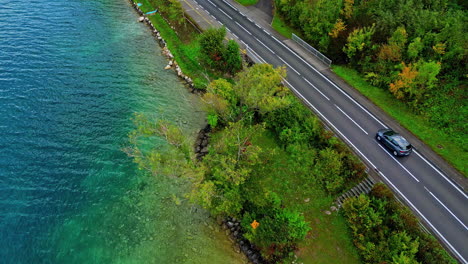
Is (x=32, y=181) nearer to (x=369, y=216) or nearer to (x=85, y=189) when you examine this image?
(x=85, y=189)

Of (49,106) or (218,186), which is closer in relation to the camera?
(218,186)

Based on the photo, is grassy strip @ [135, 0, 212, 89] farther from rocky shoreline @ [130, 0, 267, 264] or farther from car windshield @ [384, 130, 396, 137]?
car windshield @ [384, 130, 396, 137]

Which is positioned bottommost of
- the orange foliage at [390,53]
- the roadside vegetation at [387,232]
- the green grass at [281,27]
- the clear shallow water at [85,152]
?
the clear shallow water at [85,152]

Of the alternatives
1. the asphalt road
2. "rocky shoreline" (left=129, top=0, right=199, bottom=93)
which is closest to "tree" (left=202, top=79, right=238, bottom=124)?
"rocky shoreline" (left=129, top=0, right=199, bottom=93)

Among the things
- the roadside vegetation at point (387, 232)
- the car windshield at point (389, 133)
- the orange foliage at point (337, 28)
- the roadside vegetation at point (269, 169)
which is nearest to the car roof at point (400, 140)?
the car windshield at point (389, 133)

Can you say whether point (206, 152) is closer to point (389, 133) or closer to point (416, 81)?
point (389, 133)

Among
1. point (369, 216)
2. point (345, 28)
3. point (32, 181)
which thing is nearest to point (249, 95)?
point (369, 216)

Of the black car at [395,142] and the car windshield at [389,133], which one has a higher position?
the car windshield at [389,133]

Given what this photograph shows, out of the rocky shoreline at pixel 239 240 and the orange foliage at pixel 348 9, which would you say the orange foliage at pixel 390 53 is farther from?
the rocky shoreline at pixel 239 240
